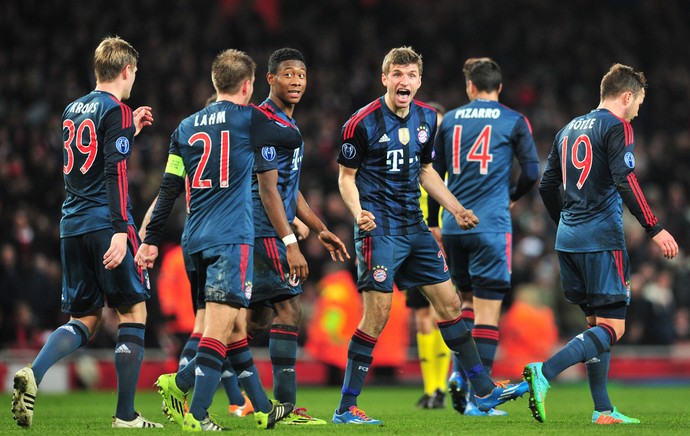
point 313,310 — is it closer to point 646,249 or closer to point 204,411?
point 646,249

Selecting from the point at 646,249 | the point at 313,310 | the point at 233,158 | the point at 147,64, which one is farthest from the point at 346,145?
the point at 147,64

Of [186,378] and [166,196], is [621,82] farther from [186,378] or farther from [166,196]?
[186,378]

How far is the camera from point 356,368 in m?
7.83

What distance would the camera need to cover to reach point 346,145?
796cm

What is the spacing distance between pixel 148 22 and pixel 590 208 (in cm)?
1451

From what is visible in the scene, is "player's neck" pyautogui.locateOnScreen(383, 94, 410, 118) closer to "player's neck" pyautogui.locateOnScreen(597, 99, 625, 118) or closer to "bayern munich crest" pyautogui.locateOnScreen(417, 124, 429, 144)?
"bayern munich crest" pyautogui.locateOnScreen(417, 124, 429, 144)

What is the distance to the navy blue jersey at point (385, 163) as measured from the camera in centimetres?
796

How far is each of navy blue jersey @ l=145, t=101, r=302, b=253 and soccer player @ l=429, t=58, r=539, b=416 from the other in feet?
8.77

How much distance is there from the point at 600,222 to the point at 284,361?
2565 millimetres

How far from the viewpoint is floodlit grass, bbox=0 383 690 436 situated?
7084 mm

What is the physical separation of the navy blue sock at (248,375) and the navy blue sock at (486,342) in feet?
7.88

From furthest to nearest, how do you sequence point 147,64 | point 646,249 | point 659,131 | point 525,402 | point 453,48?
point 453,48 < point 659,131 < point 147,64 < point 646,249 < point 525,402

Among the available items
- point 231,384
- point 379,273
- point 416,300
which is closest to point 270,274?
point 379,273

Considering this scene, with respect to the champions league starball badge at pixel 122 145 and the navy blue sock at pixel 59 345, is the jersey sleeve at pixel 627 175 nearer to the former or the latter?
the champions league starball badge at pixel 122 145
